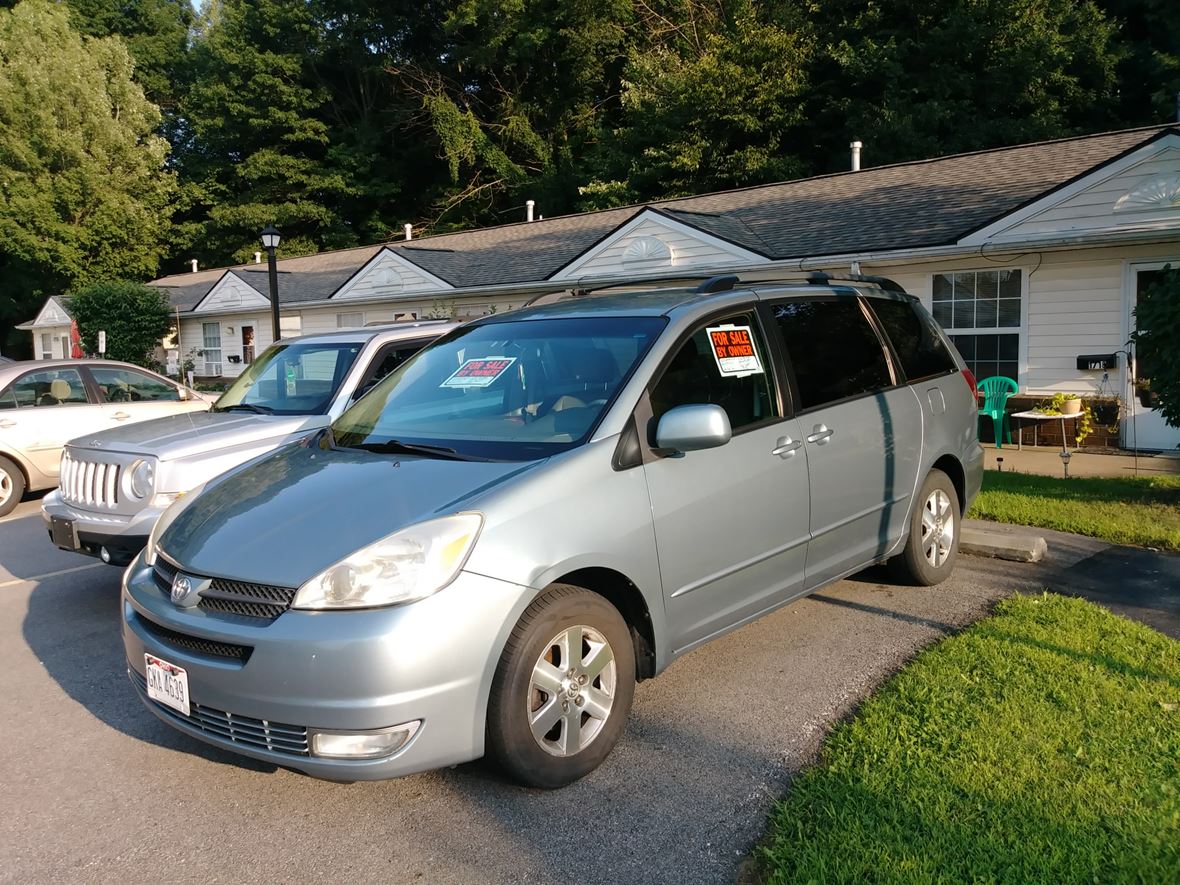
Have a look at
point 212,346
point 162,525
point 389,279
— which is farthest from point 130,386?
point 212,346

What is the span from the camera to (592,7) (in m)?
34.0

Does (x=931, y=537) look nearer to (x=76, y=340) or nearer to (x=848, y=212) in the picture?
(x=848, y=212)

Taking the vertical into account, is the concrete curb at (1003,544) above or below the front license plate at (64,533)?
below

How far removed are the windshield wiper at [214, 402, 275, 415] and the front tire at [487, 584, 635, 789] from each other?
413 cm

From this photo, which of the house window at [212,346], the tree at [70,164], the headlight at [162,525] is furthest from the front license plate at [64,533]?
the tree at [70,164]

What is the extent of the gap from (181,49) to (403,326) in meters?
53.4

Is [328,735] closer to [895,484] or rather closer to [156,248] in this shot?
[895,484]

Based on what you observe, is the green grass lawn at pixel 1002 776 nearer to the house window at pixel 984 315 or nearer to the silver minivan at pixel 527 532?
the silver minivan at pixel 527 532

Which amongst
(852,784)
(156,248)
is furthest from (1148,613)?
(156,248)

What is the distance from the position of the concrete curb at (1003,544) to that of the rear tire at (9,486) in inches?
368

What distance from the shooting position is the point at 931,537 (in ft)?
18.5

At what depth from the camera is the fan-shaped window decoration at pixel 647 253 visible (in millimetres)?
Answer: 15466

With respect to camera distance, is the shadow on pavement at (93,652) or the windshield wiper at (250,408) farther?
the windshield wiper at (250,408)

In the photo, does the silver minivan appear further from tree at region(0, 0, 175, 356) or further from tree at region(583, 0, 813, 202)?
tree at region(0, 0, 175, 356)
